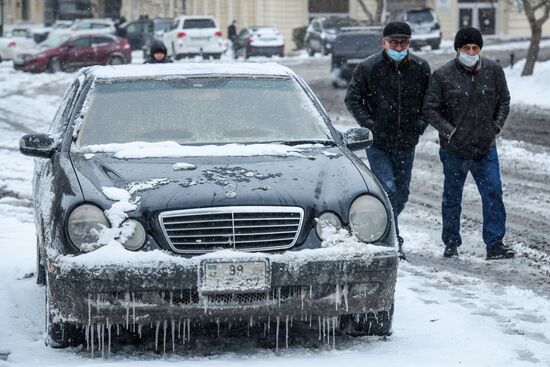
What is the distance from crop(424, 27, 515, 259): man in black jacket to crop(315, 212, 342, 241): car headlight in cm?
308

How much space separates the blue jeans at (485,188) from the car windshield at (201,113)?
6.56 ft

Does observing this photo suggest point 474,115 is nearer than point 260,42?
Yes

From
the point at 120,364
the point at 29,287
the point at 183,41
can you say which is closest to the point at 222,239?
the point at 120,364

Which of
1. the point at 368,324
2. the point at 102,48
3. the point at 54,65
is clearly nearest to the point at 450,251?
the point at 368,324

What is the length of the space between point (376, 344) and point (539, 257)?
3.16 m

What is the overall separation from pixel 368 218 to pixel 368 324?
24.8 inches

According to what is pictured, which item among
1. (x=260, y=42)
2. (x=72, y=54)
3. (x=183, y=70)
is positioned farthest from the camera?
(x=260, y=42)

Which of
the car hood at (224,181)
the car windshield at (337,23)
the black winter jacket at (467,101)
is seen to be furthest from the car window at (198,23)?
the car hood at (224,181)

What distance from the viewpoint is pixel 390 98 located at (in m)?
9.29

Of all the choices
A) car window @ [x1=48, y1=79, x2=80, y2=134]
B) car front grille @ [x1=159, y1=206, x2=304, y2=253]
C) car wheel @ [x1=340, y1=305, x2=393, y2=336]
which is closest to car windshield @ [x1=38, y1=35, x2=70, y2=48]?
car window @ [x1=48, y1=79, x2=80, y2=134]

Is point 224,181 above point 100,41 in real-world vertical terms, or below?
above

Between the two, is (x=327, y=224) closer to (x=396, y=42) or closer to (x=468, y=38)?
(x=396, y=42)

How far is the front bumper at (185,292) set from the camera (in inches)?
237

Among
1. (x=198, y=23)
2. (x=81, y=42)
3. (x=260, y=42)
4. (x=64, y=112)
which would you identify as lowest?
(x=260, y=42)
